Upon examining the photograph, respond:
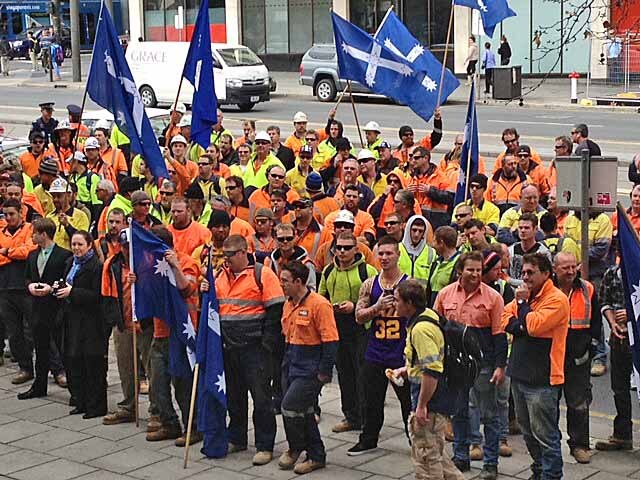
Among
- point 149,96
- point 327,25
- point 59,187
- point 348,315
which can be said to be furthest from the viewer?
point 327,25

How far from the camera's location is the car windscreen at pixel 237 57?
36.1 meters

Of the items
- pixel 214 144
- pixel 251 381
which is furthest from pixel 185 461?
pixel 214 144

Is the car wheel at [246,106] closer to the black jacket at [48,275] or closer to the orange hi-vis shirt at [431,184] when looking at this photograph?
the orange hi-vis shirt at [431,184]

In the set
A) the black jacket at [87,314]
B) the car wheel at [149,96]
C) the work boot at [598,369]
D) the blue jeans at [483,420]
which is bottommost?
the work boot at [598,369]

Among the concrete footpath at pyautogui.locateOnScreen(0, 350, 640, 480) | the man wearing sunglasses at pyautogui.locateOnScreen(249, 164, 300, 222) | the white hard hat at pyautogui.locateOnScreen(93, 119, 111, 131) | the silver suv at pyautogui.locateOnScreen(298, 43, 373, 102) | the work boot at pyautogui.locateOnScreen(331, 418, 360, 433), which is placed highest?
the silver suv at pyautogui.locateOnScreen(298, 43, 373, 102)

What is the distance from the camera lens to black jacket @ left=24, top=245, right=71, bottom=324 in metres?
11.4

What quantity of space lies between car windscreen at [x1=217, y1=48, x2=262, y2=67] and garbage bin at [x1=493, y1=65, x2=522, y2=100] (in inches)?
284

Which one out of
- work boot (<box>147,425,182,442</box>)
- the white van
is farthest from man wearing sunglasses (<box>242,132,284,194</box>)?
the white van

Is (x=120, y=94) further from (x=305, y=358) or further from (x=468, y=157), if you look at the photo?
(x=305, y=358)

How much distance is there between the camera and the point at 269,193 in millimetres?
13117

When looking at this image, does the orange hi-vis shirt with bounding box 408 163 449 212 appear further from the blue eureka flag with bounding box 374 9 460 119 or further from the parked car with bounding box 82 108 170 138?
the parked car with bounding box 82 108 170 138

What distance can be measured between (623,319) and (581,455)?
3.73 ft

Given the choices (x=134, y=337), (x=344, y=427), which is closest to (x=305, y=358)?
(x=344, y=427)

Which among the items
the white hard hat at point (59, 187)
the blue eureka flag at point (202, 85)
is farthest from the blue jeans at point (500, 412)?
the white hard hat at point (59, 187)
